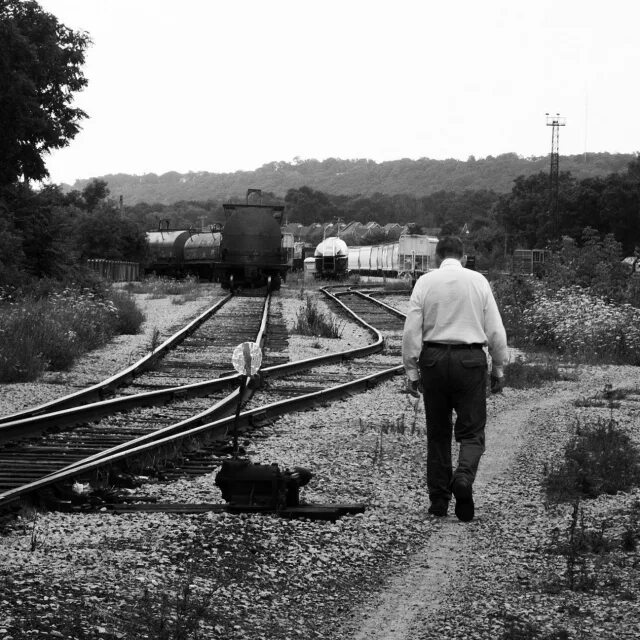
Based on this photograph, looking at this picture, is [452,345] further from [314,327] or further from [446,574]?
[314,327]

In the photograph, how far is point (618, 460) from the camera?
29.3ft

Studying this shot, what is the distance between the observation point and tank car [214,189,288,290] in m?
41.2

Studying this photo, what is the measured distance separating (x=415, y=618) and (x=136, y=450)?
149 inches

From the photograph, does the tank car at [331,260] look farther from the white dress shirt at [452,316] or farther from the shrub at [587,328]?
the white dress shirt at [452,316]

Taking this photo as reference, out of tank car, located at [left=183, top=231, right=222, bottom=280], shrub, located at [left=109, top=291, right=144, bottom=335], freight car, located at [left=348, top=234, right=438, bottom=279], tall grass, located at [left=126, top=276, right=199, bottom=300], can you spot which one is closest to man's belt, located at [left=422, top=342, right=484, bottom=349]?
shrub, located at [left=109, top=291, right=144, bottom=335]

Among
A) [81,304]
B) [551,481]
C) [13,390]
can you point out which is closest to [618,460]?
[551,481]

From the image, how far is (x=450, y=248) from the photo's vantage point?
24.4 feet

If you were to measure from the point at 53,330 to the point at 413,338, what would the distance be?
11.1 meters

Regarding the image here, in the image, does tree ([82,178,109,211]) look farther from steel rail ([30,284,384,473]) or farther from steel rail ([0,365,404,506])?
steel rail ([0,365,404,506])

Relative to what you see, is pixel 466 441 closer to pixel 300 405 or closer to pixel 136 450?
pixel 136 450

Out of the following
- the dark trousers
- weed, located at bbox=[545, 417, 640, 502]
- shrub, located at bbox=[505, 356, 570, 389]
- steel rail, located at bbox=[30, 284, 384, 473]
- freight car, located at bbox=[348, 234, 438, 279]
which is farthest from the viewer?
freight car, located at bbox=[348, 234, 438, 279]

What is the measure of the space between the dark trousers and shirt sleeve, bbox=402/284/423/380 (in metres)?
0.06

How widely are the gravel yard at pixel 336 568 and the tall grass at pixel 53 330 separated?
6816 mm

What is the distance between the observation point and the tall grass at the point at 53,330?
49.0 ft
